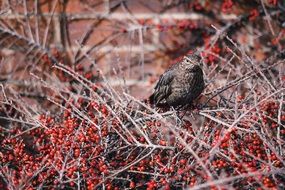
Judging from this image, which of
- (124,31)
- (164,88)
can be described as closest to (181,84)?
(164,88)

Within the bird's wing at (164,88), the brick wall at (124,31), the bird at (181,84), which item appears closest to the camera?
the bird at (181,84)

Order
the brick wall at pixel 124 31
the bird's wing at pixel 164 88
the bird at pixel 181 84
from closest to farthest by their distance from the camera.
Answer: the bird at pixel 181 84 < the bird's wing at pixel 164 88 < the brick wall at pixel 124 31

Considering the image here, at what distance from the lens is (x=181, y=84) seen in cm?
314

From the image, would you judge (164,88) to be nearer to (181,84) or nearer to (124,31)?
(181,84)

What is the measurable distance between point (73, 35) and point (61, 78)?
344mm

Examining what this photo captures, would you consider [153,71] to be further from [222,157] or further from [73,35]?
[222,157]

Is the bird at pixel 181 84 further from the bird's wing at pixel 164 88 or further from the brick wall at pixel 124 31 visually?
the brick wall at pixel 124 31

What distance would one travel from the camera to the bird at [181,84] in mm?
3061

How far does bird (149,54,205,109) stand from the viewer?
306cm

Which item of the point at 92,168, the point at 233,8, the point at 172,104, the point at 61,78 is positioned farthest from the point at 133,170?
the point at 233,8

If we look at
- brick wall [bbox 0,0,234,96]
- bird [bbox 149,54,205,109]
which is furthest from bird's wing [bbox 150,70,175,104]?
brick wall [bbox 0,0,234,96]

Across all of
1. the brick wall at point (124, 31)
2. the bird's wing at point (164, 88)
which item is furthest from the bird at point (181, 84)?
the brick wall at point (124, 31)

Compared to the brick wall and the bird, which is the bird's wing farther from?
the brick wall

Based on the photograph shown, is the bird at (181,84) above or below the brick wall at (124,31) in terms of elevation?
below
